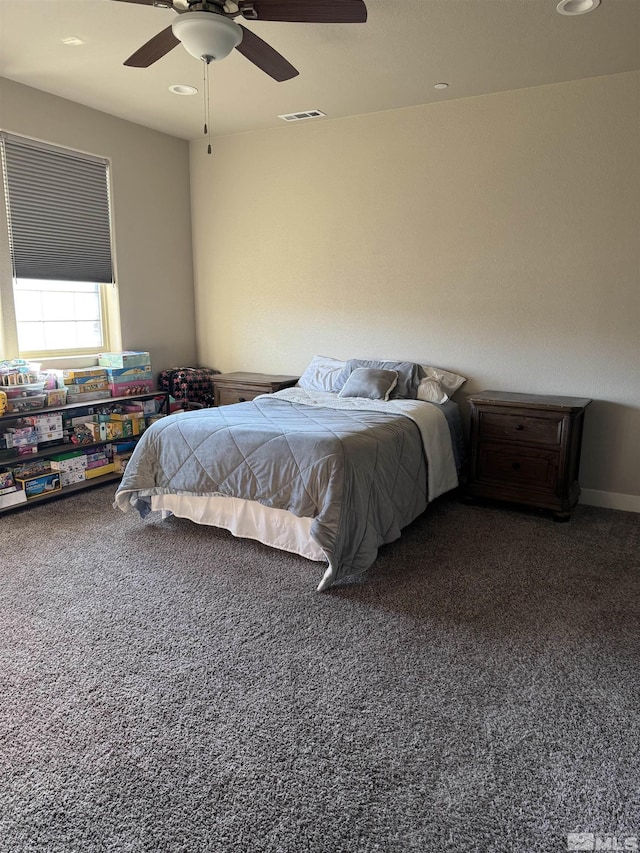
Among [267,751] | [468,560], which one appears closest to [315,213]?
[468,560]

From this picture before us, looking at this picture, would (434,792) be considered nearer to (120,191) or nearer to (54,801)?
(54,801)

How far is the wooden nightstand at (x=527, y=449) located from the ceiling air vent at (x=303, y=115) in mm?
2513

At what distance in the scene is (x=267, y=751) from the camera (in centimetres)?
180

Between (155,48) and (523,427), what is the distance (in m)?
2.95

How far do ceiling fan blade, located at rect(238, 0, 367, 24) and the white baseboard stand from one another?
323 centimetres

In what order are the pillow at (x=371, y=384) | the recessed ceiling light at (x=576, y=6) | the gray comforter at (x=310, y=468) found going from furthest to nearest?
1. the pillow at (x=371, y=384)
2. the gray comforter at (x=310, y=468)
3. the recessed ceiling light at (x=576, y=6)

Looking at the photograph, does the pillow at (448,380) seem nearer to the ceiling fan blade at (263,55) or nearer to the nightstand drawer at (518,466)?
the nightstand drawer at (518,466)

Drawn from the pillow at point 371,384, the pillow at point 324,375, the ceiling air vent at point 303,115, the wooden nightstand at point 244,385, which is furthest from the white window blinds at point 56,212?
the pillow at point 371,384

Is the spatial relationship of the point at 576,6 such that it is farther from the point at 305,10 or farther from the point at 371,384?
the point at 371,384

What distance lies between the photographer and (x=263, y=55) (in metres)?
2.71

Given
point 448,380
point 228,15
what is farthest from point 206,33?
point 448,380

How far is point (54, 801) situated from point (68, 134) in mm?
4317

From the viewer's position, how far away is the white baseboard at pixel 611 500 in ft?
12.9

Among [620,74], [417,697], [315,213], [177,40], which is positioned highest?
[620,74]
